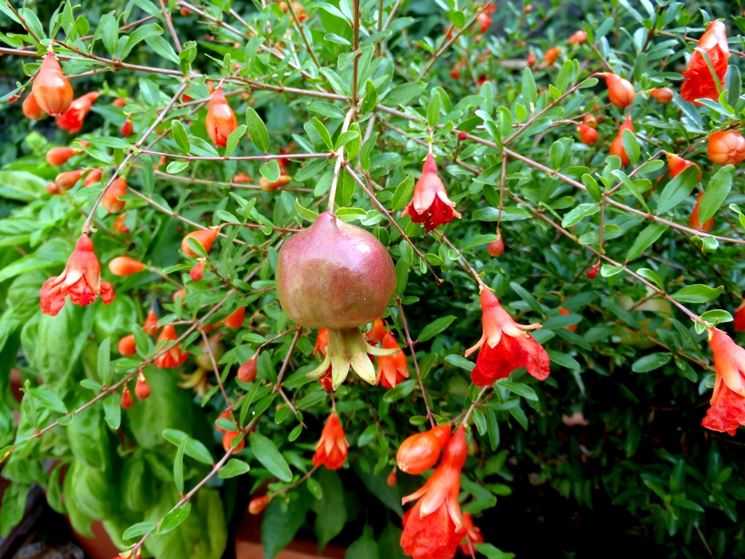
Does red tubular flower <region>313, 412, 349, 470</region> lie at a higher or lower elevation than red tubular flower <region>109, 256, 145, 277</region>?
lower

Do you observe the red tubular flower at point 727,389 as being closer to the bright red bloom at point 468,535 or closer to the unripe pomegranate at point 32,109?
the bright red bloom at point 468,535

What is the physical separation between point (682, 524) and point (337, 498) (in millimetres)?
378

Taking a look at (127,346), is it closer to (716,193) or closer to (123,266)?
(123,266)

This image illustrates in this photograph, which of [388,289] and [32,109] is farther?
[32,109]

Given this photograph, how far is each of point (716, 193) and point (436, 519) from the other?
0.29 m

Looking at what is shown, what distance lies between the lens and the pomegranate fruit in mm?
308

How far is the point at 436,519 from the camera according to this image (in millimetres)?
391

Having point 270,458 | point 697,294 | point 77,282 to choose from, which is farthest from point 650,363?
point 77,282

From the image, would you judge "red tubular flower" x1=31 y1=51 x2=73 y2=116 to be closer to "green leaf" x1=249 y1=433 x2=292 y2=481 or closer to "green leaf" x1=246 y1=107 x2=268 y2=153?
"green leaf" x1=246 y1=107 x2=268 y2=153

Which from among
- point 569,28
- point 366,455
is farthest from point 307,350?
point 569,28

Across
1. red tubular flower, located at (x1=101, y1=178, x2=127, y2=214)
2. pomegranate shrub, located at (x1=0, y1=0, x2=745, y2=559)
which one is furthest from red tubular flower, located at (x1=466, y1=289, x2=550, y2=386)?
red tubular flower, located at (x1=101, y1=178, x2=127, y2=214)

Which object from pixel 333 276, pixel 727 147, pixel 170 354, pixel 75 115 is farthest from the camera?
pixel 75 115

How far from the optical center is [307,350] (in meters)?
0.49

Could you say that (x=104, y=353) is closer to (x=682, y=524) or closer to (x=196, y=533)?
(x=196, y=533)
